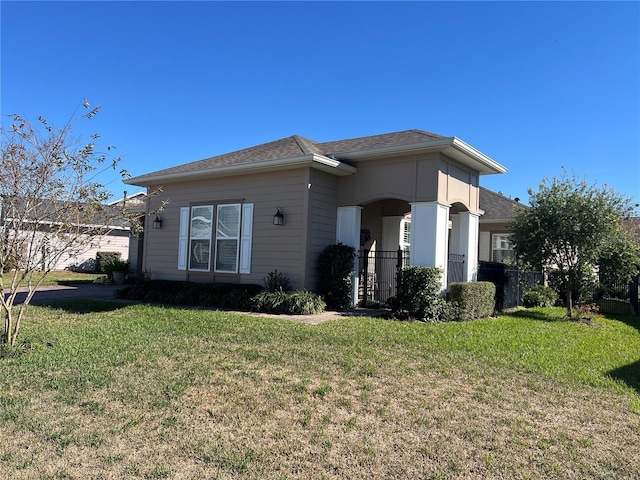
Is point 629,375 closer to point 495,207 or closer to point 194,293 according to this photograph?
point 194,293

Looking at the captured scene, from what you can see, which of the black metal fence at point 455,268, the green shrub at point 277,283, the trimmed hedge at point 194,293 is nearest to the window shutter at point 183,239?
the trimmed hedge at point 194,293

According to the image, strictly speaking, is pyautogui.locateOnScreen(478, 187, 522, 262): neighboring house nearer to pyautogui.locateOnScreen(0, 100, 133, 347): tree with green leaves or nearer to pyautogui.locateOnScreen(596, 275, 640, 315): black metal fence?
pyautogui.locateOnScreen(596, 275, 640, 315): black metal fence

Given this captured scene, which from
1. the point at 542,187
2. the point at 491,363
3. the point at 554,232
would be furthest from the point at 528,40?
the point at 491,363

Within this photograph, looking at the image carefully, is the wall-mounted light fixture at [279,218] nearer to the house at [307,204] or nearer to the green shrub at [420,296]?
the house at [307,204]

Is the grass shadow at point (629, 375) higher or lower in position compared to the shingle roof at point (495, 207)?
lower

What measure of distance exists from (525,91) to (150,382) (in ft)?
37.9

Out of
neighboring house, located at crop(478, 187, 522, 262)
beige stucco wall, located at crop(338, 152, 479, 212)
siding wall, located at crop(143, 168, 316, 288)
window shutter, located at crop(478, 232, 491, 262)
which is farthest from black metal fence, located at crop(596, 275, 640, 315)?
siding wall, located at crop(143, 168, 316, 288)

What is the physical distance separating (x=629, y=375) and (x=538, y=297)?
8136mm

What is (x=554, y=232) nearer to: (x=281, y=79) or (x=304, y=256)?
(x=304, y=256)

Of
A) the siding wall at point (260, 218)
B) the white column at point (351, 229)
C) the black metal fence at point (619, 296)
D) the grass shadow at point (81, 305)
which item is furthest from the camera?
the black metal fence at point (619, 296)

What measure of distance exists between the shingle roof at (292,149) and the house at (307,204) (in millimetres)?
53

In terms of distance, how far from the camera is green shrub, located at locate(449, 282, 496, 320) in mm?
9312

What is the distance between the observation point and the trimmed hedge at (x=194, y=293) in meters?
10.1

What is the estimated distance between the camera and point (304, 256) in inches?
396
